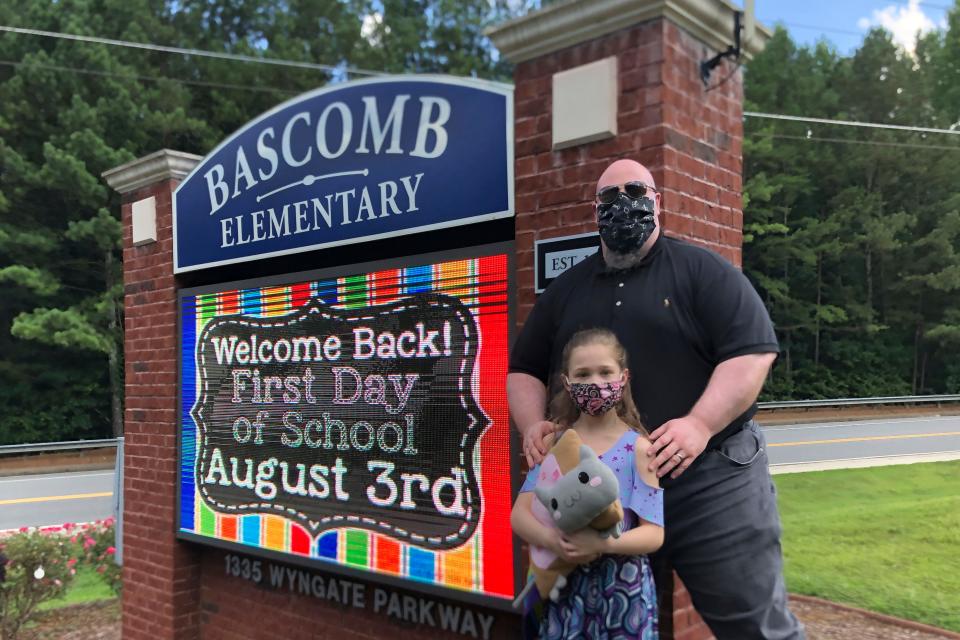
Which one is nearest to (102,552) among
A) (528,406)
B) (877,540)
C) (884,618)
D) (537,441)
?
(528,406)

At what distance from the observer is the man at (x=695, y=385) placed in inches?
91.5

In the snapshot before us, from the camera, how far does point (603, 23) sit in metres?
3.18

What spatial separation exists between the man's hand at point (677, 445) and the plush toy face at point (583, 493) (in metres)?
0.19

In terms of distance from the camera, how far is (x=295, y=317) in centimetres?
448

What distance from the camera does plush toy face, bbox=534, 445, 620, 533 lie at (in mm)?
1969

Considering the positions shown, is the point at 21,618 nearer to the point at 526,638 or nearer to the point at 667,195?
the point at 526,638

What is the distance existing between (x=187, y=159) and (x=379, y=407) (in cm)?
258

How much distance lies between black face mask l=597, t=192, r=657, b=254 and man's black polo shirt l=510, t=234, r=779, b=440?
0.08 meters

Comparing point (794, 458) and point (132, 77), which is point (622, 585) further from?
point (132, 77)

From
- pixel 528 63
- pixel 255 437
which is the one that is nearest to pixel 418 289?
pixel 528 63

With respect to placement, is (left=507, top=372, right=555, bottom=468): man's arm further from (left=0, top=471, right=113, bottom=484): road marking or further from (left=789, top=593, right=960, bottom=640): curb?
(left=0, top=471, right=113, bottom=484): road marking

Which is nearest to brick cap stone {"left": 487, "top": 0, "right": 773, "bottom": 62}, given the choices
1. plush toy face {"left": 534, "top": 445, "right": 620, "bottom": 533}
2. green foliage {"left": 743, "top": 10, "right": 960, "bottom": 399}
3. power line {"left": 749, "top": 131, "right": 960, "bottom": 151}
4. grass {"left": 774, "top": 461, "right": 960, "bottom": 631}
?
plush toy face {"left": 534, "top": 445, "right": 620, "bottom": 533}

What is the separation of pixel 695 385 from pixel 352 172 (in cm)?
247

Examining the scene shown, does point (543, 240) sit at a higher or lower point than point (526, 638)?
higher
